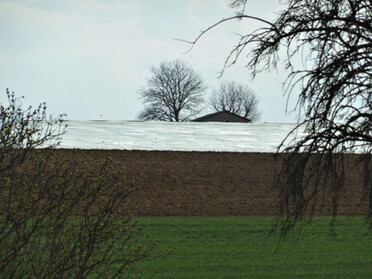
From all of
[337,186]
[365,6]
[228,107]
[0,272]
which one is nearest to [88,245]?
[0,272]

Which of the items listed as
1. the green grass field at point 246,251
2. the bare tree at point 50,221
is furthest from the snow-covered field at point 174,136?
the bare tree at point 50,221

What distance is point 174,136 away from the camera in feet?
97.1

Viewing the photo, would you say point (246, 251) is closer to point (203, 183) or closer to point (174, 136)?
point (203, 183)

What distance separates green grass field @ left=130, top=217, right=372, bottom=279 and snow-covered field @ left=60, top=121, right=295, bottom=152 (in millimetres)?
8763

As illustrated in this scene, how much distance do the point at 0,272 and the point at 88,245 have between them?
3.03 feet

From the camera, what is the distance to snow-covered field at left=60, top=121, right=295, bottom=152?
89.9ft

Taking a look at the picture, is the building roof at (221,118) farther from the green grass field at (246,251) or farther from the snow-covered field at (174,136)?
the green grass field at (246,251)

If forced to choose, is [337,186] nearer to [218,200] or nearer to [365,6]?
[365,6]

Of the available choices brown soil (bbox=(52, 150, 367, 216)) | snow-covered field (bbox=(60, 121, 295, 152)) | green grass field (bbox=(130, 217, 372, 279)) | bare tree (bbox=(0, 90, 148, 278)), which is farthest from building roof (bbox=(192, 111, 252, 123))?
bare tree (bbox=(0, 90, 148, 278))

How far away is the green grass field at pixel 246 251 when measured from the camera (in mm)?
12852

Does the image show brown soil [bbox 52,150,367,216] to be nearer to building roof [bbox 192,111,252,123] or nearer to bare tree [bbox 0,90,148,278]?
bare tree [bbox 0,90,148,278]

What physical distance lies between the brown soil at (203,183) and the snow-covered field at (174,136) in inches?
54.7

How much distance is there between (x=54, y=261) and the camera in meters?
6.39

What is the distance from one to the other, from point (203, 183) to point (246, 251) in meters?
7.94
